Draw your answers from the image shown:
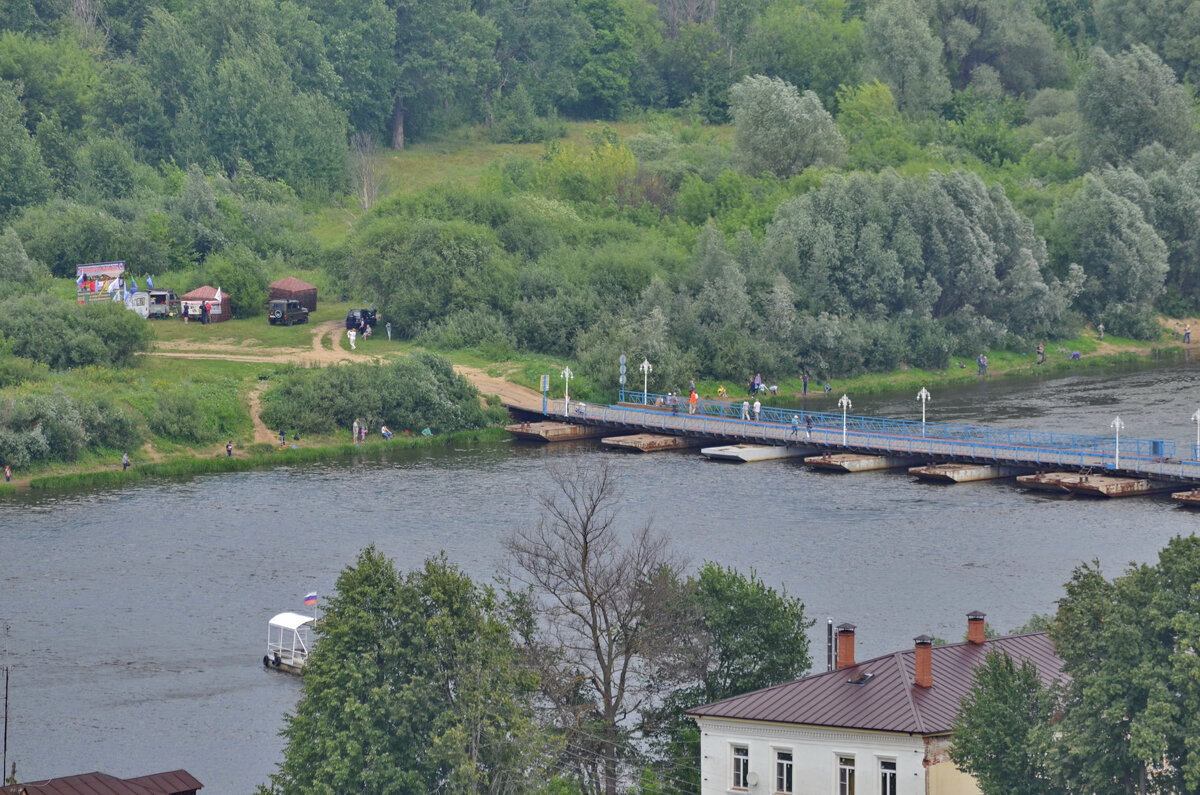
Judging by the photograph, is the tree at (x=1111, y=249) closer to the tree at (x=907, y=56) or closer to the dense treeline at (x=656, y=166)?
the dense treeline at (x=656, y=166)

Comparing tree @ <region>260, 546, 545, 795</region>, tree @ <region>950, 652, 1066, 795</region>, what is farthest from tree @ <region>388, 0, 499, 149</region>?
tree @ <region>950, 652, 1066, 795</region>

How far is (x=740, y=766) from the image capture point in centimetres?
3631

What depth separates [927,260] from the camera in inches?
4419

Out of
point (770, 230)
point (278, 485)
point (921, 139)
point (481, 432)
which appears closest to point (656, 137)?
point (921, 139)

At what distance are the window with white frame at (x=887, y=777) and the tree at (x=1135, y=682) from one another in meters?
3.65

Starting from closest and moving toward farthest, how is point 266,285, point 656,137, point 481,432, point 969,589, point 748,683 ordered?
point 748,683
point 969,589
point 481,432
point 266,285
point 656,137

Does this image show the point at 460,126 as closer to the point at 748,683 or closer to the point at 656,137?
the point at 656,137

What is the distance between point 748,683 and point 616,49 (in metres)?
123

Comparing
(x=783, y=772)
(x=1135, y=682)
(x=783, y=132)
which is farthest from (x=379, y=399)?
(x=1135, y=682)

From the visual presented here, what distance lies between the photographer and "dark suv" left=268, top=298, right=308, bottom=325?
104m

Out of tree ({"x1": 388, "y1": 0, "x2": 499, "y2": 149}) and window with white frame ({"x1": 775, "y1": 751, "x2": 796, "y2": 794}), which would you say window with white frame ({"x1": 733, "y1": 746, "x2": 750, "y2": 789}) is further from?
tree ({"x1": 388, "y1": 0, "x2": 499, "y2": 149})

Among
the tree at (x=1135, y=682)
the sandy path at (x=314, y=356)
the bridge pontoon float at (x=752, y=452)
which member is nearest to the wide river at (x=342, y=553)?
the bridge pontoon float at (x=752, y=452)

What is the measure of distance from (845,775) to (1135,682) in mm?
6469

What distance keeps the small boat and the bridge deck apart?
3331cm
